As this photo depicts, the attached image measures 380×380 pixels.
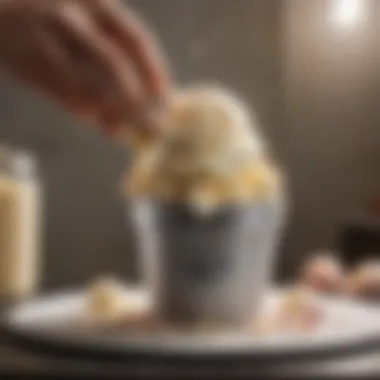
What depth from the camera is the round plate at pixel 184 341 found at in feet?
1.97

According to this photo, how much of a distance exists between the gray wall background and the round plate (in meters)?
0.55

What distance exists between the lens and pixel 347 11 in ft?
4.20

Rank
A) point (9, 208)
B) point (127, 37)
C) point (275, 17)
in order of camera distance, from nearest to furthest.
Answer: point (127, 37) < point (9, 208) < point (275, 17)

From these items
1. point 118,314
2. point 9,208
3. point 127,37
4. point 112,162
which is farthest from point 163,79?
point 112,162

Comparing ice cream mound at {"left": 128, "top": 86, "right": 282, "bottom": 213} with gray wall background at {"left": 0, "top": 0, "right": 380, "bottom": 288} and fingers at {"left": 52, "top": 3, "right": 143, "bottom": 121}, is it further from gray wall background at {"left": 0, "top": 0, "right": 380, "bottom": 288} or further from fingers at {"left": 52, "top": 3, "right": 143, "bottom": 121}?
gray wall background at {"left": 0, "top": 0, "right": 380, "bottom": 288}

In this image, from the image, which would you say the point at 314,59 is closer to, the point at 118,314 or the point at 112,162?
the point at 112,162

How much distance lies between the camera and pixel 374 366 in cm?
59

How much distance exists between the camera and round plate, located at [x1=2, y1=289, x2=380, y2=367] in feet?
1.97

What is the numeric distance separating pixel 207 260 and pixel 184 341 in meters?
0.07

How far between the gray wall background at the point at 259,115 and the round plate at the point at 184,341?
21.5 inches

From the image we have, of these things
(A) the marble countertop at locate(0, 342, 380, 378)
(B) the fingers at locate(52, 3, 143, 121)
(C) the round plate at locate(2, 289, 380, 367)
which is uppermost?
(B) the fingers at locate(52, 3, 143, 121)

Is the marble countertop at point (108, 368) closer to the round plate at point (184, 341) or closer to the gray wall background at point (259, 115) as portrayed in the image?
the round plate at point (184, 341)

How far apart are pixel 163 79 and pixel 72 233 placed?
→ 58cm

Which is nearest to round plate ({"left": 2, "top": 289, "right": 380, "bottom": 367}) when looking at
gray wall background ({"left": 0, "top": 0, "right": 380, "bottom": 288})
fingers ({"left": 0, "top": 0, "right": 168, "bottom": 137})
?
fingers ({"left": 0, "top": 0, "right": 168, "bottom": 137})
